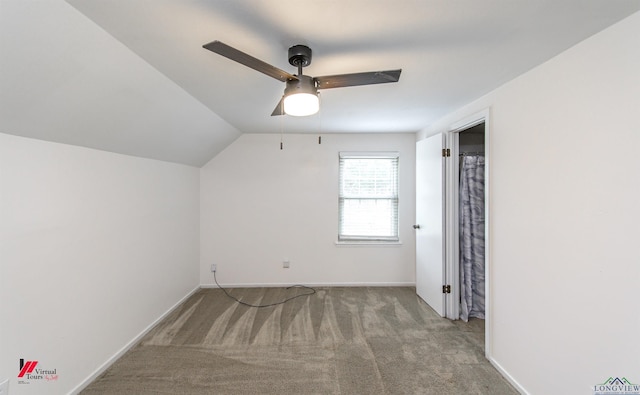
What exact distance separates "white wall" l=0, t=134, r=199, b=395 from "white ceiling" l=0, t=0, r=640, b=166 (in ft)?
0.76

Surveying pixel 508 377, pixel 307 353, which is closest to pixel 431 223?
pixel 508 377

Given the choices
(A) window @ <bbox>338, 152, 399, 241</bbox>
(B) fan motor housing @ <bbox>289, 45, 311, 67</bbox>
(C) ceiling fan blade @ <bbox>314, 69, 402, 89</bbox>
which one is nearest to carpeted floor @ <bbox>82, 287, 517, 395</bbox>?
(A) window @ <bbox>338, 152, 399, 241</bbox>

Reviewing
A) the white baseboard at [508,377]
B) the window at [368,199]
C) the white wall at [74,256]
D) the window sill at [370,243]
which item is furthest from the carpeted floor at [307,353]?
the window at [368,199]

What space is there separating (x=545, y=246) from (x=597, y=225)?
34cm

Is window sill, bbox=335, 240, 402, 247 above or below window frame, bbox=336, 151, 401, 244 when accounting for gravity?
below

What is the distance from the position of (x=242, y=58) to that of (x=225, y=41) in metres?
0.35

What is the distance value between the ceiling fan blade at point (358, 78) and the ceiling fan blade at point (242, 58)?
18cm

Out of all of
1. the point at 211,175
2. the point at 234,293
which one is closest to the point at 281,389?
the point at 234,293

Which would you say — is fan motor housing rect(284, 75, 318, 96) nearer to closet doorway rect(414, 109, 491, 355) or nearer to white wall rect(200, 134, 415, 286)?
closet doorway rect(414, 109, 491, 355)

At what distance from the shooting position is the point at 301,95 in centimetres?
141

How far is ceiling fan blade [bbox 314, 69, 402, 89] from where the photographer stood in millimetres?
1359


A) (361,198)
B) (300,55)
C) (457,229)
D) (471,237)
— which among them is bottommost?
(471,237)

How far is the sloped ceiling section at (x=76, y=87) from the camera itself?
1.12 m

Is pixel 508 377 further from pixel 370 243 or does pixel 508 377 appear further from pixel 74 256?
pixel 74 256
